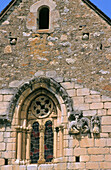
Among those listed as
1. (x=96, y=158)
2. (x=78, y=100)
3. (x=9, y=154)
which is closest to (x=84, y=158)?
(x=96, y=158)

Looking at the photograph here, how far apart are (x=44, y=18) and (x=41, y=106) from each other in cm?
305

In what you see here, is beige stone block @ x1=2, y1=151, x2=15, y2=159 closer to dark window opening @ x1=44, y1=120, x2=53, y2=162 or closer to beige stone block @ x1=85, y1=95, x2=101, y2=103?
dark window opening @ x1=44, y1=120, x2=53, y2=162

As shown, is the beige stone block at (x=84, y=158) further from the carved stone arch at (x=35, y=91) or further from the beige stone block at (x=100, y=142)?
the carved stone arch at (x=35, y=91)

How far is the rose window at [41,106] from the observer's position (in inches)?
494

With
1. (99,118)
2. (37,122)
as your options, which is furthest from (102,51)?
(37,122)

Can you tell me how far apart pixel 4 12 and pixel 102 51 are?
3245 mm

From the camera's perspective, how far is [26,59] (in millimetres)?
12766

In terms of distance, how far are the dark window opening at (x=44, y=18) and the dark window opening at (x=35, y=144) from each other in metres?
3.20

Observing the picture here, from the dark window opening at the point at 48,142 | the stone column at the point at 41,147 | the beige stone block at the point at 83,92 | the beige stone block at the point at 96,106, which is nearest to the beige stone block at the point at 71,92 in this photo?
the beige stone block at the point at 83,92

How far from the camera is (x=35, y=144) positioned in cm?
1230

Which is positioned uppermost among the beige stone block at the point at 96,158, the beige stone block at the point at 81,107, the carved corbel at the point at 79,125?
the beige stone block at the point at 81,107

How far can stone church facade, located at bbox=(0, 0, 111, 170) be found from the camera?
11.8 m

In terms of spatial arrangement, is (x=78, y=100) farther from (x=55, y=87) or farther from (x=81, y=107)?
(x=55, y=87)

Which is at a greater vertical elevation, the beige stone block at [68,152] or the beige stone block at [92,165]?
the beige stone block at [68,152]
